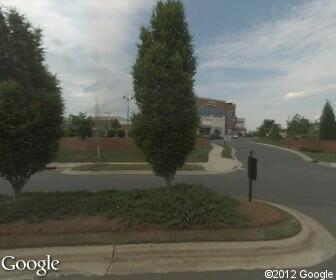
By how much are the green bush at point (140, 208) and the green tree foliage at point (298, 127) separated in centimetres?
6780

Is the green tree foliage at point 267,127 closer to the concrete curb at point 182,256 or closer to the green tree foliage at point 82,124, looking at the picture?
the green tree foliage at point 82,124

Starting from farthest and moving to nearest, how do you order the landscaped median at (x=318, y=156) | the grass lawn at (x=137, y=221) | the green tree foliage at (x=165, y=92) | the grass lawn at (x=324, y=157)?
the grass lawn at (x=324, y=157)
the landscaped median at (x=318, y=156)
the green tree foliage at (x=165, y=92)
the grass lawn at (x=137, y=221)

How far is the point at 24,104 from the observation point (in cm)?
854

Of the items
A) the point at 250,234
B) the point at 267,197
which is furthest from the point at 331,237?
the point at 267,197

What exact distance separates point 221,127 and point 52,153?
109 metres

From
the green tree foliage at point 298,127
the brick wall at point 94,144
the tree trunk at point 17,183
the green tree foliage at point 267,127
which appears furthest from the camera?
the green tree foliage at point 267,127

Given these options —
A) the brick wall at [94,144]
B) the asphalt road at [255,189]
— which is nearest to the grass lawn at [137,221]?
the asphalt road at [255,189]

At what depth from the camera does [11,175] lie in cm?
892

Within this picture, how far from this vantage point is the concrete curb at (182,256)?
6.04 metres

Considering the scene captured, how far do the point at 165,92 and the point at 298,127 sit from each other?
230 feet

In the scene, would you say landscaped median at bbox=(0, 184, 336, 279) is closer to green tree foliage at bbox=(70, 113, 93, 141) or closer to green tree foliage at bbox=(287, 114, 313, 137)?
green tree foliage at bbox=(70, 113, 93, 141)

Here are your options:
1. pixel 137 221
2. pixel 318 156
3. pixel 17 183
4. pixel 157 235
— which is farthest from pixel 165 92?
pixel 318 156

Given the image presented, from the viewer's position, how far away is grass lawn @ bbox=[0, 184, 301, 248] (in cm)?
698

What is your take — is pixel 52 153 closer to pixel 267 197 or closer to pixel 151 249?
pixel 151 249
